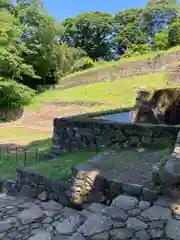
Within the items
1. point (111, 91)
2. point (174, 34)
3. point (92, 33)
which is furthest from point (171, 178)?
point (92, 33)

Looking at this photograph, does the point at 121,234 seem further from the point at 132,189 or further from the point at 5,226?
the point at 5,226

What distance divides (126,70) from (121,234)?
→ 20311 millimetres

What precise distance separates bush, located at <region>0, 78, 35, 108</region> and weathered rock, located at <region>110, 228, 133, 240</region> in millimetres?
15271

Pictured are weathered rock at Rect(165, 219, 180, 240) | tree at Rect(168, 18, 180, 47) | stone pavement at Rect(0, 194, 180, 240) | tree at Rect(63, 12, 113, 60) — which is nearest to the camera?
weathered rock at Rect(165, 219, 180, 240)

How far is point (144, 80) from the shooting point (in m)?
19.5

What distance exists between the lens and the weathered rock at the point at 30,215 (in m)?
3.29

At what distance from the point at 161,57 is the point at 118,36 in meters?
12.9

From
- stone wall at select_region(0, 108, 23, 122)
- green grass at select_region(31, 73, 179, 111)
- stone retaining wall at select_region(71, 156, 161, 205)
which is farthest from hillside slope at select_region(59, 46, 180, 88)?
stone retaining wall at select_region(71, 156, 161, 205)

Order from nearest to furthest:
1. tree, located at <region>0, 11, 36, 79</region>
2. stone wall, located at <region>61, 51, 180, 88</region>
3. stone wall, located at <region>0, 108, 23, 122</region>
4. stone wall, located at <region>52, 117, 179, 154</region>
A: 1. stone wall, located at <region>52, 117, 179, 154</region>
2. tree, located at <region>0, 11, 36, 79</region>
3. stone wall, located at <region>0, 108, 23, 122</region>
4. stone wall, located at <region>61, 51, 180, 88</region>

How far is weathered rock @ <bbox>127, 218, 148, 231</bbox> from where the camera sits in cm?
256

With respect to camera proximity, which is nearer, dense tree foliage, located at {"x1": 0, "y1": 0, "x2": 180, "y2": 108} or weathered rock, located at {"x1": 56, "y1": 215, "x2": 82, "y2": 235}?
weathered rock, located at {"x1": 56, "y1": 215, "x2": 82, "y2": 235}

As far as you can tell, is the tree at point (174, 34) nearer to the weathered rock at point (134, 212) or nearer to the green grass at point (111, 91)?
the green grass at point (111, 91)

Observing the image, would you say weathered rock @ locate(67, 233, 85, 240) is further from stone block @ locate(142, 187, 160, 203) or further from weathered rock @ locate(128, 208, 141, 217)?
stone block @ locate(142, 187, 160, 203)

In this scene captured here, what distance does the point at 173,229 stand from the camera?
247 centimetres
